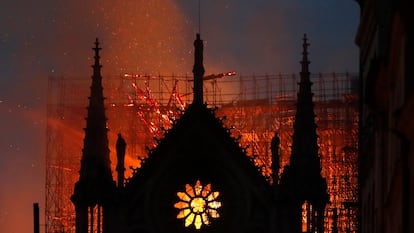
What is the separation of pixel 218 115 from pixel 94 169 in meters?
34.1

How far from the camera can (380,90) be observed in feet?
109

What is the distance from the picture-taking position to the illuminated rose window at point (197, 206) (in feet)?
176

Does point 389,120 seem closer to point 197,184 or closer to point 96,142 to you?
point 96,142

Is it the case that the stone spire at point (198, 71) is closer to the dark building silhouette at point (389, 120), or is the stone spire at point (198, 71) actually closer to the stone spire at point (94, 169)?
the stone spire at point (94, 169)

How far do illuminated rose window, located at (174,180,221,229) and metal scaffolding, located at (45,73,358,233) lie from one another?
24.6 metres

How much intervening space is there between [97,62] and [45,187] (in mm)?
35282

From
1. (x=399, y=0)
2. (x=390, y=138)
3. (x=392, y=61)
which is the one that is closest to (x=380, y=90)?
(x=390, y=138)

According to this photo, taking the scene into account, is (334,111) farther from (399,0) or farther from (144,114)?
(399,0)

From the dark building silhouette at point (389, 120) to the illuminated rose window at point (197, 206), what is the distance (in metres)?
6.42

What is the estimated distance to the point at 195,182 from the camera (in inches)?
2112

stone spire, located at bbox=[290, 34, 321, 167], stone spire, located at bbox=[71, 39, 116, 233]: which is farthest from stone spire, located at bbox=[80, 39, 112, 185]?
stone spire, located at bbox=[290, 34, 321, 167]

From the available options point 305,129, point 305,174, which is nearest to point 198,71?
point 305,129

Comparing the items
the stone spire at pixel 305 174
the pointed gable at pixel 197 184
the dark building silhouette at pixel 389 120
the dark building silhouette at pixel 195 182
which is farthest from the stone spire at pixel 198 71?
the dark building silhouette at pixel 389 120

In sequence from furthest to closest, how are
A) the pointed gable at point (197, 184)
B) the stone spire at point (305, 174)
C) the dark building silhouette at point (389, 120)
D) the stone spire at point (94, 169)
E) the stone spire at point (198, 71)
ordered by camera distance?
the pointed gable at point (197, 184), the stone spire at point (198, 71), the stone spire at point (94, 169), the stone spire at point (305, 174), the dark building silhouette at point (389, 120)
